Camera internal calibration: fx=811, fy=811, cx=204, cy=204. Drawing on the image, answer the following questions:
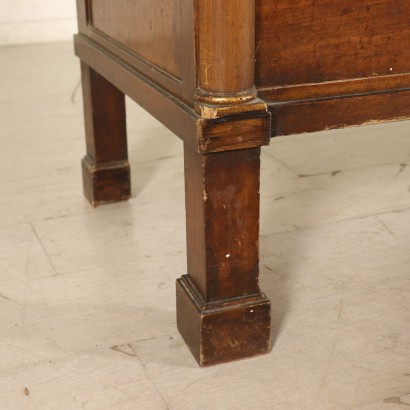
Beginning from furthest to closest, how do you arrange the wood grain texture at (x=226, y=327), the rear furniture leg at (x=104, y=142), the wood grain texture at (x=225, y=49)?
the rear furniture leg at (x=104, y=142) → the wood grain texture at (x=226, y=327) → the wood grain texture at (x=225, y=49)

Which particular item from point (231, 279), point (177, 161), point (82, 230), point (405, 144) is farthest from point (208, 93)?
point (405, 144)

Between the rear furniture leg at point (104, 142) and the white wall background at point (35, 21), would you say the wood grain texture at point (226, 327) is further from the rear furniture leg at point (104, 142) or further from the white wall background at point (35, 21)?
the white wall background at point (35, 21)

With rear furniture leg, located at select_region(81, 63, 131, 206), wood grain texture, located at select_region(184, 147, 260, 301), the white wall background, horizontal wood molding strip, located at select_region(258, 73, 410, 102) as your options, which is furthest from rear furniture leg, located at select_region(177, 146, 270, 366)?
the white wall background

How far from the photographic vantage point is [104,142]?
2.30 m

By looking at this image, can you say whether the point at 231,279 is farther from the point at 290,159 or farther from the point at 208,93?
the point at 290,159

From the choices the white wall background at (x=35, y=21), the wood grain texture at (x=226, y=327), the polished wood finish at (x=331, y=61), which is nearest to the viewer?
the polished wood finish at (x=331, y=61)

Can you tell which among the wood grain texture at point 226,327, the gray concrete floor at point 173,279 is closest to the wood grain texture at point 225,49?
the wood grain texture at point 226,327

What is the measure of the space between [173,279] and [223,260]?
408mm

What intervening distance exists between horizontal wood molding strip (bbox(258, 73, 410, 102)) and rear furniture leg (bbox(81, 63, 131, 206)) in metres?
0.90

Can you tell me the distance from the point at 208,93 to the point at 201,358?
19.9 inches

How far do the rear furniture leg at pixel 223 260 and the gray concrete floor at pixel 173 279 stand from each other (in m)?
0.05

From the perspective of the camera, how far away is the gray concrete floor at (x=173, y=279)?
1.47 m

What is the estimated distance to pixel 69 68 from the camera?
399cm

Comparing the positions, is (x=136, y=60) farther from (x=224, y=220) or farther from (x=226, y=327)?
(x=226, y=327)
